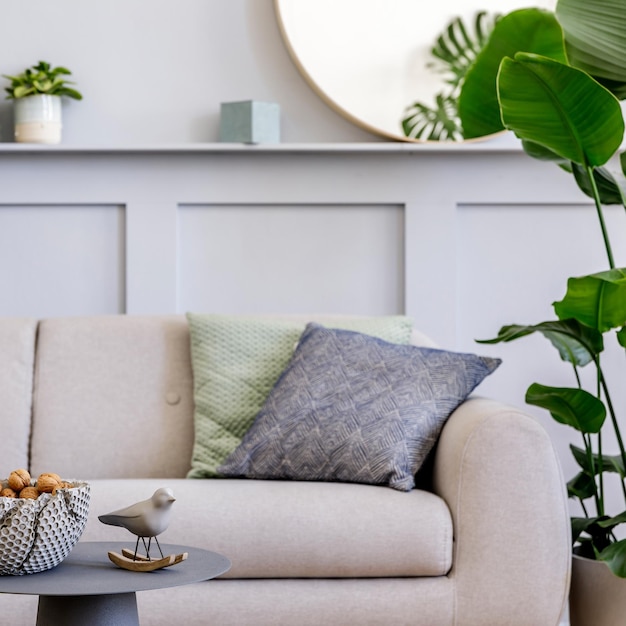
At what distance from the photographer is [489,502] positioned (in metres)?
1.93

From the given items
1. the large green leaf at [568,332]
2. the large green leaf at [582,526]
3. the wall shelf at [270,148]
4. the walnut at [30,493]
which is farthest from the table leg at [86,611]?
the wall shelf at [270,148]

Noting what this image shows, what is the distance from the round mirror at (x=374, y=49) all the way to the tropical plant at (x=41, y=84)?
68cm

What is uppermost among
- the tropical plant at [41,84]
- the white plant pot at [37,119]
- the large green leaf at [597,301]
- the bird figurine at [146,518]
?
the tropical plant at [41,84]

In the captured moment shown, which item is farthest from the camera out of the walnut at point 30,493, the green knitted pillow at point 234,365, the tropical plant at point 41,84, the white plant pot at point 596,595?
the tropical plant at point 41,84

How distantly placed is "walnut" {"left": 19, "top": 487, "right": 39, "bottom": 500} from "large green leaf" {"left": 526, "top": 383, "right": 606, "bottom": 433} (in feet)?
3.96

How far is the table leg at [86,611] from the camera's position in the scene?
1352 millimetres

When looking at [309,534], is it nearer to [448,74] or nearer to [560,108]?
[560,108]

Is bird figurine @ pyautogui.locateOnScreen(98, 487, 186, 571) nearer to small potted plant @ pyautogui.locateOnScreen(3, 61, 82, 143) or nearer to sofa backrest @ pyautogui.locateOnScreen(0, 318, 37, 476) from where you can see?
sofa backrest @ pyautogui.locateOnScreen(0, 318, 37, 476)

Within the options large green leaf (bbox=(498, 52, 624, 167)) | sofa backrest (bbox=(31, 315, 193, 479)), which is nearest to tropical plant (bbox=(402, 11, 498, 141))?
large green leaf (bbox=(498, 52, 624, 167))

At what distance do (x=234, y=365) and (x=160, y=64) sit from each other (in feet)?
3.56

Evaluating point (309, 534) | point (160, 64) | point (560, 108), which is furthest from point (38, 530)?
point (160, 64)

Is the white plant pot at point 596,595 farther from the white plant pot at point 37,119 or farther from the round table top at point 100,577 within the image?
the white plant pot at point 37,119

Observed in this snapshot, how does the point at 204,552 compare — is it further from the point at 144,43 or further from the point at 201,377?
the point at 144,43

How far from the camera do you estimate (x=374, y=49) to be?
2.93 m
